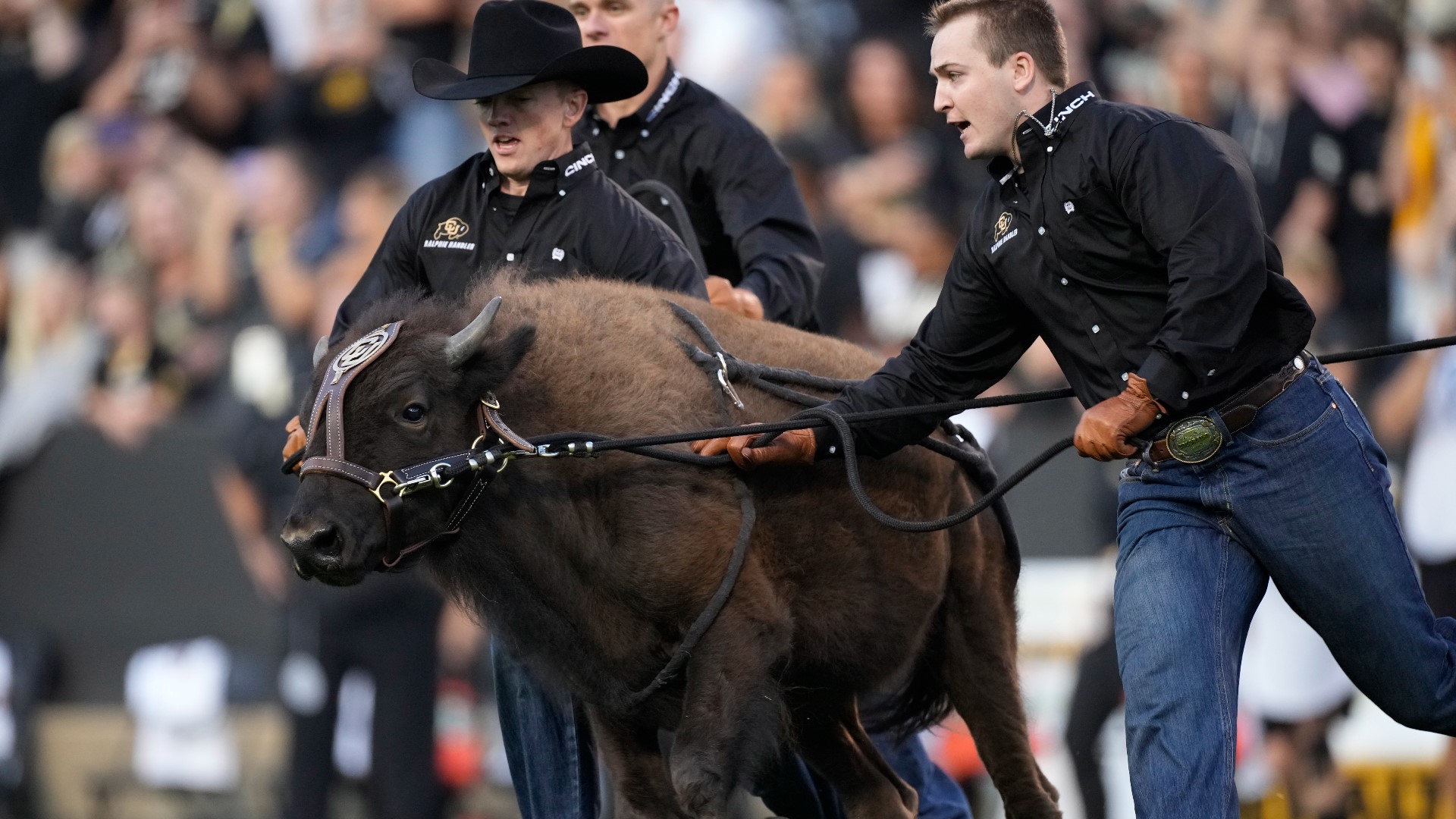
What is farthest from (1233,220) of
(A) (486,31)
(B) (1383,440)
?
(B) (1383,440)

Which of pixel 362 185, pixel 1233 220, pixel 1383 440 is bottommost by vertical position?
pixel 362 185

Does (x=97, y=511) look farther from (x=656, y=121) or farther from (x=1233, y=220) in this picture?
(x=1233, y=220)

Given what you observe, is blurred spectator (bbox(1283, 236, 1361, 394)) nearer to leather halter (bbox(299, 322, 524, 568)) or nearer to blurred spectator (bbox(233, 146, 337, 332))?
leather halter (bbox(299, 322, 524, 568))

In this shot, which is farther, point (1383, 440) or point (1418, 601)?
point (1383, 440)

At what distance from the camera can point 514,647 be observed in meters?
4.61

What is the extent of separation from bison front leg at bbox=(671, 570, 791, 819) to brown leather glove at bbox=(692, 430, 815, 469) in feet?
0.94

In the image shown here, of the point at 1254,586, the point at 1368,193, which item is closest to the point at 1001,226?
the point at 1254,586

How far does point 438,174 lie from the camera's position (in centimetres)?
1055

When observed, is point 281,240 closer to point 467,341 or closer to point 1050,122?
point 467,341

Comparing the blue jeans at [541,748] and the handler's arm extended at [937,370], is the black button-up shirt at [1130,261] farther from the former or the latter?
the blue jeans at [541,748]

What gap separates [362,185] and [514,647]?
5.94m

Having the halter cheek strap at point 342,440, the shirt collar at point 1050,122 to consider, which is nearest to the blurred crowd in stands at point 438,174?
the shirt collar at point 1050,122

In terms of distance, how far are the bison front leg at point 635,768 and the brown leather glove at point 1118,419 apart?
1.49m

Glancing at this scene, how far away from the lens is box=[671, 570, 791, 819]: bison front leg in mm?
4445
